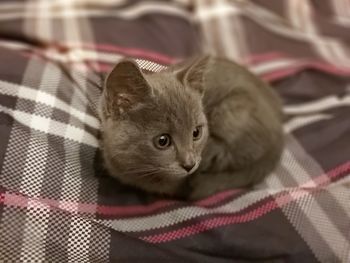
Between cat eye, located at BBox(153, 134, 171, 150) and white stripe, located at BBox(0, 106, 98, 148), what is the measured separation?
229 millimetres

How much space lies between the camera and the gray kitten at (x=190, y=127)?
1.25m

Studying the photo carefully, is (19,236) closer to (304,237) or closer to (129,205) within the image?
(129,205)

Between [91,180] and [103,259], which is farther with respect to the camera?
[91,180]

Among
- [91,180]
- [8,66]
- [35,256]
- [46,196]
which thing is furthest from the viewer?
[8,66]

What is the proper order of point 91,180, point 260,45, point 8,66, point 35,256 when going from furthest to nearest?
1. point 260,45
2. point 8,66
3. point 91,180
4. point 35,256

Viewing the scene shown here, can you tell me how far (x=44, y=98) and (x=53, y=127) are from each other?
0.33 ft

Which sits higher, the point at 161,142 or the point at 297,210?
the point at 161,142

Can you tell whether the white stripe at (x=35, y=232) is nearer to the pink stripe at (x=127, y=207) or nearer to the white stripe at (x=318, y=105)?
the pink stripe at (x=127, y=207)

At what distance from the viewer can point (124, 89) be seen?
1.21 m

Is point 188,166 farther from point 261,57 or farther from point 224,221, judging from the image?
point 261,57

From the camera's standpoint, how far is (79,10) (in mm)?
2014

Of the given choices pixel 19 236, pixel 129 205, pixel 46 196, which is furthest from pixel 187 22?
pixel 19 236

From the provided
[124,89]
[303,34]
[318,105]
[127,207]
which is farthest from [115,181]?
[303,34]

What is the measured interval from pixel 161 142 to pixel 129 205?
0.22m
